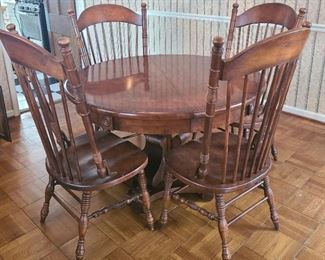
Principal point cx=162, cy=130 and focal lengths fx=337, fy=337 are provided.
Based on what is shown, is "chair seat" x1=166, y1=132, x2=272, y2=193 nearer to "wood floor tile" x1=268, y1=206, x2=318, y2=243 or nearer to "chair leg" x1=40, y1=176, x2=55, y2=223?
"wood floor tile" x1=268, y1=206, x2=318, y2=243

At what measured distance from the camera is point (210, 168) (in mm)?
1420

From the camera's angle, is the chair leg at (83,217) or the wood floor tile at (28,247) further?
the wood floor tile at (28,247)

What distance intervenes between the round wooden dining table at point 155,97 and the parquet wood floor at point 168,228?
0.32 meters

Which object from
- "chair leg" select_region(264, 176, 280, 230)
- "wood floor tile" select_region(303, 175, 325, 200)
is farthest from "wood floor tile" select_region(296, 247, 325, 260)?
"wood floor tile" select_region(303, 175, 325, 200)

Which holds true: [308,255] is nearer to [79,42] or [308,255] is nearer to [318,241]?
[318,241]

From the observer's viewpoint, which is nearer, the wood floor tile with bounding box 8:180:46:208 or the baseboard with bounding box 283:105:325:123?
the wood floor tile with bounding box 8:180:46:208

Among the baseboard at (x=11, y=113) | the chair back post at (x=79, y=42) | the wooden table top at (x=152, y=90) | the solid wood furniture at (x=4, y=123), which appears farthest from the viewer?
the baseboard at (x=11, y=113)

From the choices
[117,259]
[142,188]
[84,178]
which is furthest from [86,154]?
[117,259]

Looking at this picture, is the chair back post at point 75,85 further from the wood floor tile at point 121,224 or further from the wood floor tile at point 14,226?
the wood floor tile at point 14,226

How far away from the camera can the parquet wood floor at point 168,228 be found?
1534mm

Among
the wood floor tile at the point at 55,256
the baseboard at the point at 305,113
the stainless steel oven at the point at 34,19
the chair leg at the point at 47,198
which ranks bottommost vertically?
the wood floor tile at the point at 55,256

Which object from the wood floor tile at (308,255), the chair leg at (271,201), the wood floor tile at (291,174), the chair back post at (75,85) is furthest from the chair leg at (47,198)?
the wood floor tile at (291,174)

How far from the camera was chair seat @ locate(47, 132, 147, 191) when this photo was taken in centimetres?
138

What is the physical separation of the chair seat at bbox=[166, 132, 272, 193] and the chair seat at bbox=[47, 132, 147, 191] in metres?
0.16
